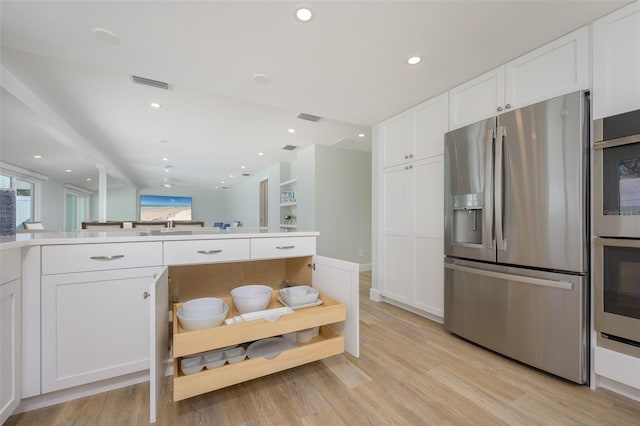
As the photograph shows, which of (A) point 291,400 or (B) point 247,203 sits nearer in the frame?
(A) point 291,400

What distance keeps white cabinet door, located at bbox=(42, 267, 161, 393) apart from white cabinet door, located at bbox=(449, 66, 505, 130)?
2612 millimetres

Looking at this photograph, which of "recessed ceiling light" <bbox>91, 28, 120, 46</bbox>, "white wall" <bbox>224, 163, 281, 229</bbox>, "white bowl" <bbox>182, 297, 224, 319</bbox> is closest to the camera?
"white bowl" <bbox>182, 297, 224, 319</bbox>

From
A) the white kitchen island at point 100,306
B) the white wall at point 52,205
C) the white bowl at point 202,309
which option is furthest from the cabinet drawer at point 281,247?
the white wall at point 52,205

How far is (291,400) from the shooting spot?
142cm

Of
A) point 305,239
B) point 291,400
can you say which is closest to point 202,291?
point 305,239

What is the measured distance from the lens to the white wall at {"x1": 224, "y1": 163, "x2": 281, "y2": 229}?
645cm

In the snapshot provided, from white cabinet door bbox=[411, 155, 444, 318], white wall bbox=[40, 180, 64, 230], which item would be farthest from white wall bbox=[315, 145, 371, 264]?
white wall bbox=[40, 180, 64, 230]

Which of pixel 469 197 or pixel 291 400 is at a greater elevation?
pixel 469 197

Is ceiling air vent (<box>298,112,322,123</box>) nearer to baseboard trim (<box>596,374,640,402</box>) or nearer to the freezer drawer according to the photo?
the freezer drawer

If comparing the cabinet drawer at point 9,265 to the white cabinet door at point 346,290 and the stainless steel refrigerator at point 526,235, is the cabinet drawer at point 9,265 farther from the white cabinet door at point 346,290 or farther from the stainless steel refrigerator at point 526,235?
the stainless steel refrigerator at point 526,235

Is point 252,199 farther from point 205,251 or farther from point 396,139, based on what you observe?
point 205,251

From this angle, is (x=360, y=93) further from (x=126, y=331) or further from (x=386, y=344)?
(x=126, y=331)

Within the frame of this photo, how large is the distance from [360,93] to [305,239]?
1.56 m

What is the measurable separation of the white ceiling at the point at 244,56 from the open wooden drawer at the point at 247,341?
5.82 feet
